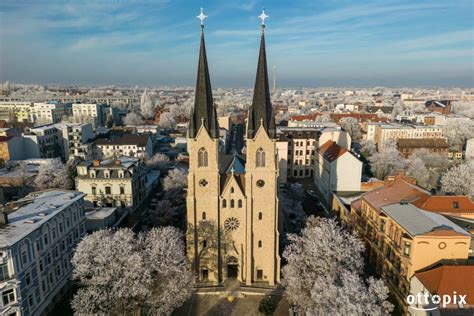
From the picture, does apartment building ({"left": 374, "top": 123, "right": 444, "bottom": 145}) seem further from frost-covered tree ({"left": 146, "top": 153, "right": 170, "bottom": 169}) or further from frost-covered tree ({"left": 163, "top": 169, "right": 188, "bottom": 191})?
frost-covered tree ({"left": 163, "top": 169, "right": 188, "bottom": 191})

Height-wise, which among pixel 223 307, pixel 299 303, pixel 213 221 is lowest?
pixel 223 307

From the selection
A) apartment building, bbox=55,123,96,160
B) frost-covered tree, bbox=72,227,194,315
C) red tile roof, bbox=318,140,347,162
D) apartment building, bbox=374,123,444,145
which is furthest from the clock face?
apartment building, bbox=374,123,444,145

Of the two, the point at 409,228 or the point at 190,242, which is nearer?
the point at 409,228

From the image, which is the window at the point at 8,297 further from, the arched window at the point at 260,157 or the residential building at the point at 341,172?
the residential building at the point at 341,172

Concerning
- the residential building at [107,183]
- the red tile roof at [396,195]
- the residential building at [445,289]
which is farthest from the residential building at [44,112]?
the residential building at [445,289]

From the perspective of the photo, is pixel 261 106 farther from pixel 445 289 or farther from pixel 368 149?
pixel 368 149

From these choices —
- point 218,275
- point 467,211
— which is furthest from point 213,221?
point 467,211

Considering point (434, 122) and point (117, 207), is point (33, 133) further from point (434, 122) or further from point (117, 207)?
point (434, 122)
